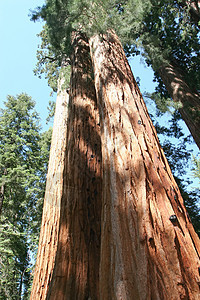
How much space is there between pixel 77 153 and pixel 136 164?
150cm

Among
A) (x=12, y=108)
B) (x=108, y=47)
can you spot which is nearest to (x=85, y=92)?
(x=108, y=47)

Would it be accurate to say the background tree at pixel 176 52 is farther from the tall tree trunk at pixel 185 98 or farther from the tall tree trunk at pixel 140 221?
the tall tree trunk at pixel 140 221

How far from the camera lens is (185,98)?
7.81m

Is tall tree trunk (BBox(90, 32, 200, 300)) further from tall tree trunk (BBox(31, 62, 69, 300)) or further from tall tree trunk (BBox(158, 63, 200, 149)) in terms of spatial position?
tall tree trunk (BBox(158, 63, 200, 149))

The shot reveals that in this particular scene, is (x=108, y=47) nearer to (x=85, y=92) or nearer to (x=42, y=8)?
(x=85, y=92)

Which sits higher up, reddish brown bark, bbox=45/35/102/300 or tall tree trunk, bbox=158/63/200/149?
tall tree trunk, bbox=158/63/200/149

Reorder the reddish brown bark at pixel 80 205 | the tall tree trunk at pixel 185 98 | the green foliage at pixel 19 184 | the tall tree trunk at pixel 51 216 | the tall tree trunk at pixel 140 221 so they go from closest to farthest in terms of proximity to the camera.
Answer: the tall tree trunk at pixel 140 221 → the reddish brown bark at pixel 80 205 → the tall tree trunk at pixel 51 216 → the tall tree trunk at pixel 185 98 → the green foliage at pixel 19 184

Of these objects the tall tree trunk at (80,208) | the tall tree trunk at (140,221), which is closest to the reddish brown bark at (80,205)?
the tall tree trunk at (80,208)

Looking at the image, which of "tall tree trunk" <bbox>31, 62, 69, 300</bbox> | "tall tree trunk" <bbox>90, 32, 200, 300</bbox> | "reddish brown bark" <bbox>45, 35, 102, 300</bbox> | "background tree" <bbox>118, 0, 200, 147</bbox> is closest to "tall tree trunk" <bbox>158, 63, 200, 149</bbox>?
"background tree" <bbox>118, 0, 200, 147</bbox>

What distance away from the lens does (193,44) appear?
8.92 meters

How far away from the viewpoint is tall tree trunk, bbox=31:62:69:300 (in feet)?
9.96

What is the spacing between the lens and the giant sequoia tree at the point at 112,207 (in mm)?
1152

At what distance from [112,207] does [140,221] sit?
0.83 ft

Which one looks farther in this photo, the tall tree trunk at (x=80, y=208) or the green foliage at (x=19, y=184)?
the green foliage at (x=19, y=184)
